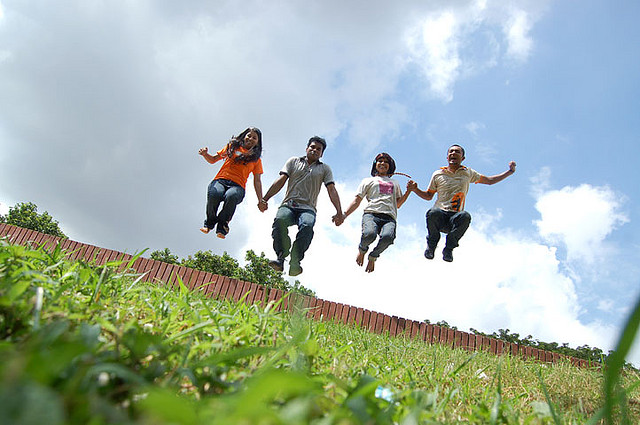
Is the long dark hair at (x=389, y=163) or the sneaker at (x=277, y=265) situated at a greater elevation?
the long dark hair at (x=389, y=163)

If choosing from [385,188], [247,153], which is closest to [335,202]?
[385,188]

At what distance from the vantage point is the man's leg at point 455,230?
580 centimetres

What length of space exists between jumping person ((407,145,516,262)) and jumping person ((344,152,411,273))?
0.39 metres

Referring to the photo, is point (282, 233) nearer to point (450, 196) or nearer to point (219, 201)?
point (219, 201)

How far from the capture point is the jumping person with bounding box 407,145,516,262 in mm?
5902

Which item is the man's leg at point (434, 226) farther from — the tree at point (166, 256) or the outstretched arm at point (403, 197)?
the tree at point (166, 256)

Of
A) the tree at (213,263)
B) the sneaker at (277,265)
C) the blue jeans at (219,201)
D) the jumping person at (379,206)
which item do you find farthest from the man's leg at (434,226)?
the tree at (213,263)

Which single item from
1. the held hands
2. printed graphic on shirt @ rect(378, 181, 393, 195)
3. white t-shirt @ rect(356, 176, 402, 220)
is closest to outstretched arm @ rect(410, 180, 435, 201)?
white t-shirt @ rect(356, 176, 402, 220)

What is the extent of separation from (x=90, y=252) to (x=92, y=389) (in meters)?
7.81

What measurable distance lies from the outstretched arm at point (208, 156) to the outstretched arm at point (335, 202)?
5.53 feet

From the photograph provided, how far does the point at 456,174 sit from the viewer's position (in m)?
6.34

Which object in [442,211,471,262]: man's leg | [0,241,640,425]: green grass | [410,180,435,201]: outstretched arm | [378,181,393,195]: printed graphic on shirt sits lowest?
[0,241,640,425]: green grass

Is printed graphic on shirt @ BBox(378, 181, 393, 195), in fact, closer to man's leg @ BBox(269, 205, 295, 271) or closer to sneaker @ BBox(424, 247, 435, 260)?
sneaker @ BBox(424, 247, 435, 260)

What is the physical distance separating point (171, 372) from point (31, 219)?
37055mm
